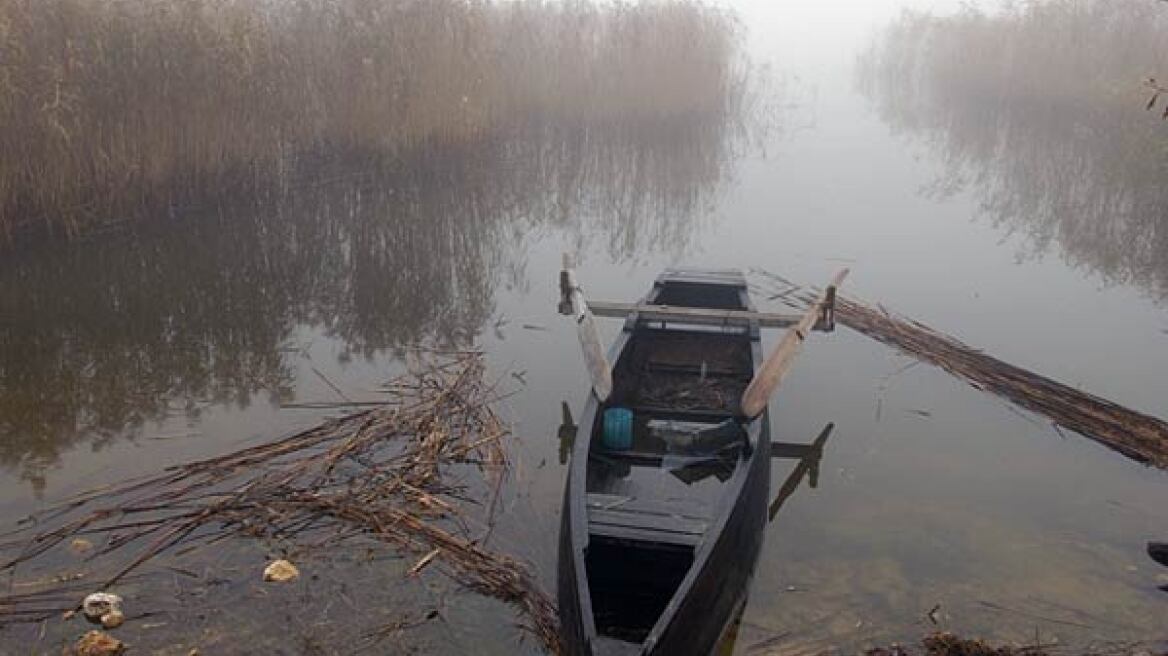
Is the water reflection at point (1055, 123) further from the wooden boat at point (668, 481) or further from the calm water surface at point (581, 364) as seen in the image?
the wooden boat at point (668, 481)

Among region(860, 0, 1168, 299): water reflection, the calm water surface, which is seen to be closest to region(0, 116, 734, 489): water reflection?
the calm water surface

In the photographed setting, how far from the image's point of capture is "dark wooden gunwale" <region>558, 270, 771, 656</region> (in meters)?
3.13

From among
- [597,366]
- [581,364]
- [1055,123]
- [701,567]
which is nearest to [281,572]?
[597,366]

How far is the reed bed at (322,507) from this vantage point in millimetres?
4215

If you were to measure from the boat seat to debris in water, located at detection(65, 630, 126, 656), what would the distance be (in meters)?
2.04

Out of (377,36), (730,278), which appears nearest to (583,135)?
(377,36)

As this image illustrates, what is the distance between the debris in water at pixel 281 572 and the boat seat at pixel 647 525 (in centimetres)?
145

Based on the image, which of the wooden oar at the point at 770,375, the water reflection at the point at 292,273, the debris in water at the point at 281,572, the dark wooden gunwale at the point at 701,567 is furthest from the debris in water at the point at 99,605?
the wooden oar at the point at 770,375

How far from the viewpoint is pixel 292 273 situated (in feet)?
28.5

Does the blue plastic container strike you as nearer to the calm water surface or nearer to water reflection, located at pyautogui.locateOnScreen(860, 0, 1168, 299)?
the calm water surface

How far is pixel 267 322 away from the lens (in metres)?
7.53

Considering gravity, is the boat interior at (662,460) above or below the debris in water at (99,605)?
above

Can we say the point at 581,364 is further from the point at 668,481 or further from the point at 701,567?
the point at 701,567

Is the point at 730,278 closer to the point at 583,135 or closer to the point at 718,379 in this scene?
the point at 718,379
